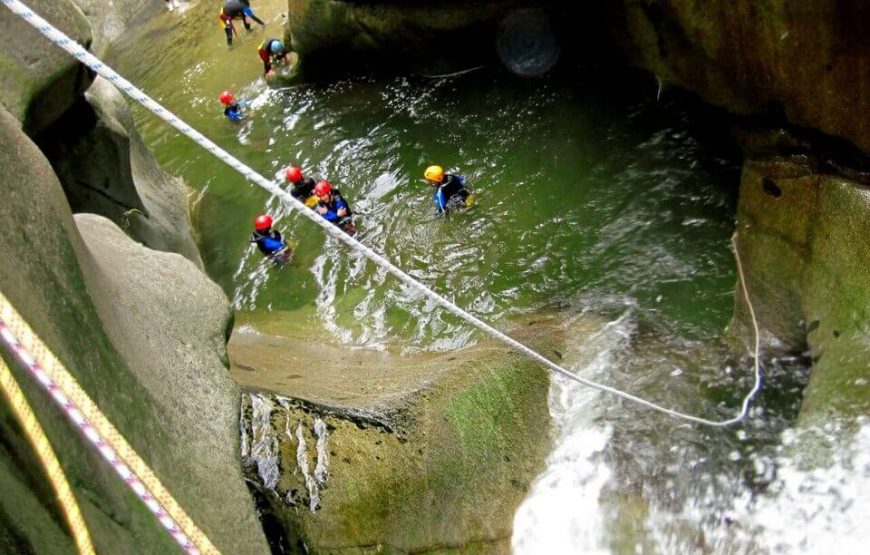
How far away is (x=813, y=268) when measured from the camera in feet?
14.7

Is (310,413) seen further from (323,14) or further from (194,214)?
(323,14)

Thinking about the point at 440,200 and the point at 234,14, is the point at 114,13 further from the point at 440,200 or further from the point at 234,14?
the point at 440,200

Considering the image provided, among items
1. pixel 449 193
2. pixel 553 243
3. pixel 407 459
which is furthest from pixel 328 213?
pixel 407 459

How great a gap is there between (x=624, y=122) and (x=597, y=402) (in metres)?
4.48

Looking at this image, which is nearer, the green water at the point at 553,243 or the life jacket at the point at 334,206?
the green water at the point at 553,243

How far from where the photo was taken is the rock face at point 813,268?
3.80m

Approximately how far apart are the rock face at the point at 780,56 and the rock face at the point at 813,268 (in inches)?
16.1

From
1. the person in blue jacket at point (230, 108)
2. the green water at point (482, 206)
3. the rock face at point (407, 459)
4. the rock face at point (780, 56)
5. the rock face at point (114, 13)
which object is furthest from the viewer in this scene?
the rock face at point (114, 13)

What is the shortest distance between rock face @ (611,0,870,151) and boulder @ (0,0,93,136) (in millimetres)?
5280

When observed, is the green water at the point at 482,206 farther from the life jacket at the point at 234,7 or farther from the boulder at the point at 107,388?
the life jacket at the point at 234,7

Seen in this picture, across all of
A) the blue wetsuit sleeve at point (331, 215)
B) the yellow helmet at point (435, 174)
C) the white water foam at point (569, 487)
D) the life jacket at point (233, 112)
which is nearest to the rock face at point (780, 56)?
the white water foam at point (569, 487)

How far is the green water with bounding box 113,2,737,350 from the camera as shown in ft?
19.7

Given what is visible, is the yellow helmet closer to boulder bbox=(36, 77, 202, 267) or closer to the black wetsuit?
the black wetsuit

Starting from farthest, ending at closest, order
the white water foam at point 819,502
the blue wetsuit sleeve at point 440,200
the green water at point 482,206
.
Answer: the blue wetsuit sleeve at point 440,200 < the green water at point 482,206 < the white water foam at point 819,502
